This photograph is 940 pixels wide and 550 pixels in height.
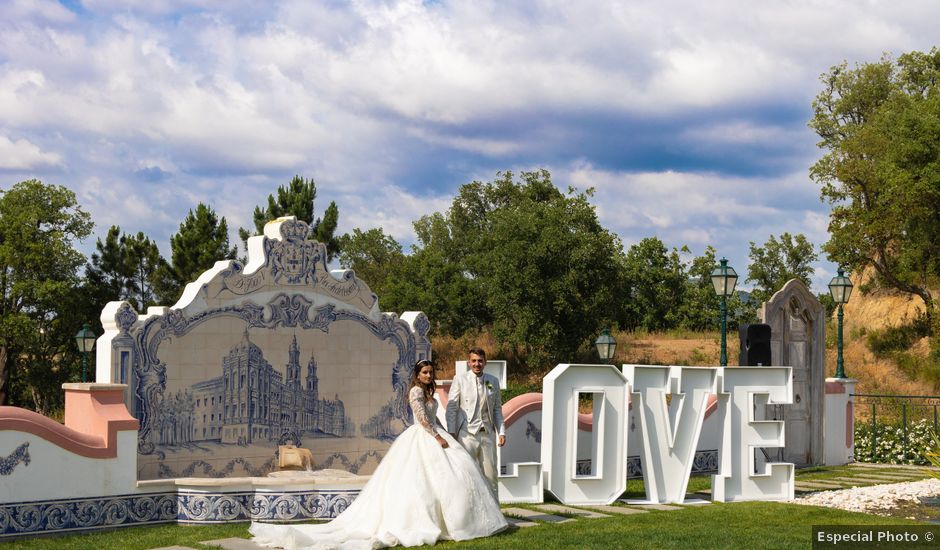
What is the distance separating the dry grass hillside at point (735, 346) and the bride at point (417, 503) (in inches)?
1059

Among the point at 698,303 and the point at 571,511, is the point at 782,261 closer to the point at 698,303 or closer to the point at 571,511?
the point at 698,303

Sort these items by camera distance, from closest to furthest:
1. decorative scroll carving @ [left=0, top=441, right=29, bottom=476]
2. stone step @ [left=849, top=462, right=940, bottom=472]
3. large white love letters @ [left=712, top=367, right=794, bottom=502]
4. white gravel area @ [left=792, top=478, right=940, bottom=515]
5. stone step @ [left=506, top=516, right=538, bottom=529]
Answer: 1. decorative scroll carving @ [left=0, top=441, right=29, bottom=476]
2. stone step @ [left=506, top=516, right=538, bottom=529]
3. white gravel area @ [left=792, top=478, right=940, bottom=515]
4. large white love letters @ [left=712, top=367, right=794, bottom=502]
5. stone step @ [left=849, top=462, right=940, bottom=472]

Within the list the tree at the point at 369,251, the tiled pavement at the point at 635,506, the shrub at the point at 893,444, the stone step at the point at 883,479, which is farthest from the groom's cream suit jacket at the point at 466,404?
the tree at the point at 369,251

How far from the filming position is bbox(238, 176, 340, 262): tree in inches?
1366

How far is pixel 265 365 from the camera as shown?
1246 cm

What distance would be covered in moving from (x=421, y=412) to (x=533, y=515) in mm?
2375

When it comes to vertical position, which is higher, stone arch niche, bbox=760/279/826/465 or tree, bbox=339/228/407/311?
tree, bbox=339/228/407/311

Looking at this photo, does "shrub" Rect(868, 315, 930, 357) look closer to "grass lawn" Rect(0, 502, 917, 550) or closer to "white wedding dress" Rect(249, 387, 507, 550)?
"grass lawn" Rect(0, 502, 917, 550)

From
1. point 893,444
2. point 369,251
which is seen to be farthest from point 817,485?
point 369,251

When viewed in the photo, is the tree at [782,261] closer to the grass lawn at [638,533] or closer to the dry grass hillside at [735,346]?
the dry grass hillside at [735,346]

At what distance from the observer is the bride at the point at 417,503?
30.9 ft

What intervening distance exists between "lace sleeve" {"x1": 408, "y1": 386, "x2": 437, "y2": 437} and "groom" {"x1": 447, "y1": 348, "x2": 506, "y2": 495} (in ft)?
1.81

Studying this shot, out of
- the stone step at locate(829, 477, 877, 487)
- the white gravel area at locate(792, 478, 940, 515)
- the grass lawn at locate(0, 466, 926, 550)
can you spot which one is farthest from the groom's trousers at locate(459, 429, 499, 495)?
the stone step at locate(829, 477, 877, 487)

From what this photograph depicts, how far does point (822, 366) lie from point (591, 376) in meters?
6.59
